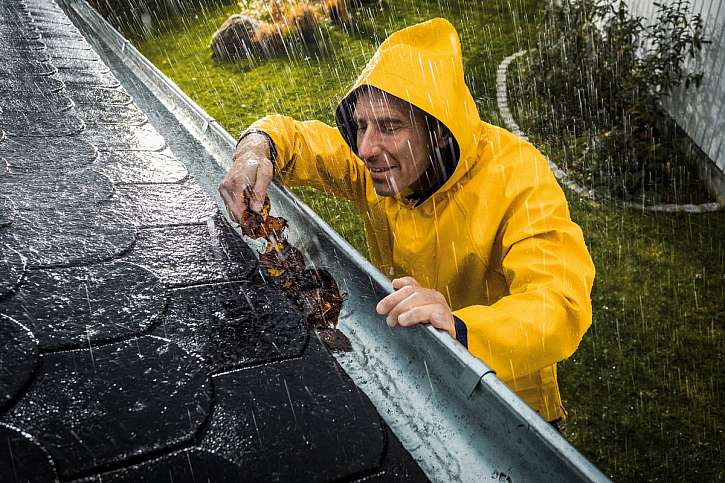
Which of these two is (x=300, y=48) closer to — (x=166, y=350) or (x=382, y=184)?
(x=382, y=184)

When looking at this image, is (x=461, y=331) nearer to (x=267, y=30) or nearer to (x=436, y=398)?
(x=436, y=398)

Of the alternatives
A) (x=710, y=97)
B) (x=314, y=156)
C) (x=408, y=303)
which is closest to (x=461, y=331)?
(x=408, y=303)

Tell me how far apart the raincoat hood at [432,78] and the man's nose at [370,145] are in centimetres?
21

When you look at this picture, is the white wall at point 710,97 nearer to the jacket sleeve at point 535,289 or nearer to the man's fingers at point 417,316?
the jacket sleeve at point 535,289

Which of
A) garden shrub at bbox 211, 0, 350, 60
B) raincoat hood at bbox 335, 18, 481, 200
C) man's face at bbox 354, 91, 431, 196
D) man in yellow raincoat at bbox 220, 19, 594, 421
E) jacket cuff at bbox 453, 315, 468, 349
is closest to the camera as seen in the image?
jacket cuff at bbox 453, 315, 468, 349

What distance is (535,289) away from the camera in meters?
1.87

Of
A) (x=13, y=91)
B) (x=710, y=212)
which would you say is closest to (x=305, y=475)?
(x=13, y=91)

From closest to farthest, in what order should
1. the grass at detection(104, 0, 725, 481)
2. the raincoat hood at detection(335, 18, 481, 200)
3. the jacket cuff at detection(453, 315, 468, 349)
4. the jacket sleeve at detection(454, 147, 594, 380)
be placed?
1. the jacket cuff at detection(453, 315, 468, 349)
2. the jacket sleeve at detection(454, 147, 594, 380)
3. the raincoat hood at detection(335, 18, 481, 200)
4. the grass at detection(104, 0, 725, 481)

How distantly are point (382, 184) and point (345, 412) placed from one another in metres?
1.54

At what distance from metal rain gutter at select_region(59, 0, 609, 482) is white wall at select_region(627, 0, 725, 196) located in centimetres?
753

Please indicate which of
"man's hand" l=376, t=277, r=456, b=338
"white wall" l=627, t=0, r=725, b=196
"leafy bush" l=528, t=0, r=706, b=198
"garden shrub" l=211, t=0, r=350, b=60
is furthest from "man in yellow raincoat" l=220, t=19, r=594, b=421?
"garden shrub" l=211, t=0, r=350, b=60

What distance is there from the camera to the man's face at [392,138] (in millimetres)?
2439

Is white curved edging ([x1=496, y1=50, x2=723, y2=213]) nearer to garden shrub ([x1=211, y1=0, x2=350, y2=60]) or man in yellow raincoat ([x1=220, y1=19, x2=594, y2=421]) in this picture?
garden shrub ([x1=211, y1=0, x2=350, y2=60])

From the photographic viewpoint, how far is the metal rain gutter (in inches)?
39.9
